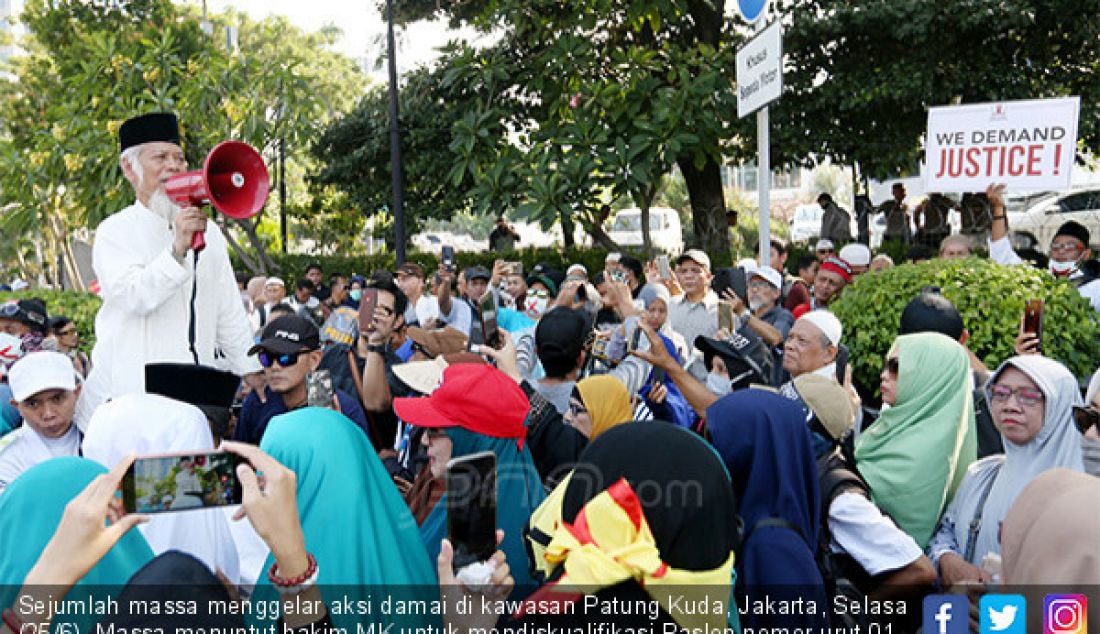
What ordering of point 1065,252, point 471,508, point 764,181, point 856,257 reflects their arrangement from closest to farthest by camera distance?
point 471,508 < point 764,181 < point 1065,252 < point 856,257

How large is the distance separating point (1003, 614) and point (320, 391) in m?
2.78

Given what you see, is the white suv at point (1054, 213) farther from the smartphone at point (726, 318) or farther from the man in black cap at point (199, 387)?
the man in black cap at point (199, 387)

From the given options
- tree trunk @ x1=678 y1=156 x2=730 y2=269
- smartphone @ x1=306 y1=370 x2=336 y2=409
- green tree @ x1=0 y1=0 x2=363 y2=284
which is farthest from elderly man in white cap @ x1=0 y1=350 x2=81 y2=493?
tree trunk @ x1=678 y1=156 x2=730 y2=269

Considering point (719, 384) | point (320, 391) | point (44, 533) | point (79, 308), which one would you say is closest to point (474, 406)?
point (320, 391)

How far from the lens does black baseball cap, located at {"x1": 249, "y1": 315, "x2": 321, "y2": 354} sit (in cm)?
426

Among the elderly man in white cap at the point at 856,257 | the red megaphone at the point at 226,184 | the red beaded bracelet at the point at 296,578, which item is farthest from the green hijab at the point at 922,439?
the elderly man in white cap at the point at 856,257

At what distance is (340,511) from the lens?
8.63ft

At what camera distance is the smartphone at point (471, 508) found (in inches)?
85.5

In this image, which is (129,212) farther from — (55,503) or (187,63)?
(187,63)

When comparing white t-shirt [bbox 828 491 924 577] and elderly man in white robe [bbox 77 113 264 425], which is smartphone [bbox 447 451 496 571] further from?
elderly man in white robe [bbox 77 113 264 425]

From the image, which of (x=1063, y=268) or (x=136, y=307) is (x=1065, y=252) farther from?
(x=136, y=307)

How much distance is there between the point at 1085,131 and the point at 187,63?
1387 centimetres

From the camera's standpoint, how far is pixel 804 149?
44.5ft

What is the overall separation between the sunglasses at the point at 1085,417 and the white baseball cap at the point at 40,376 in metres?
4.12
